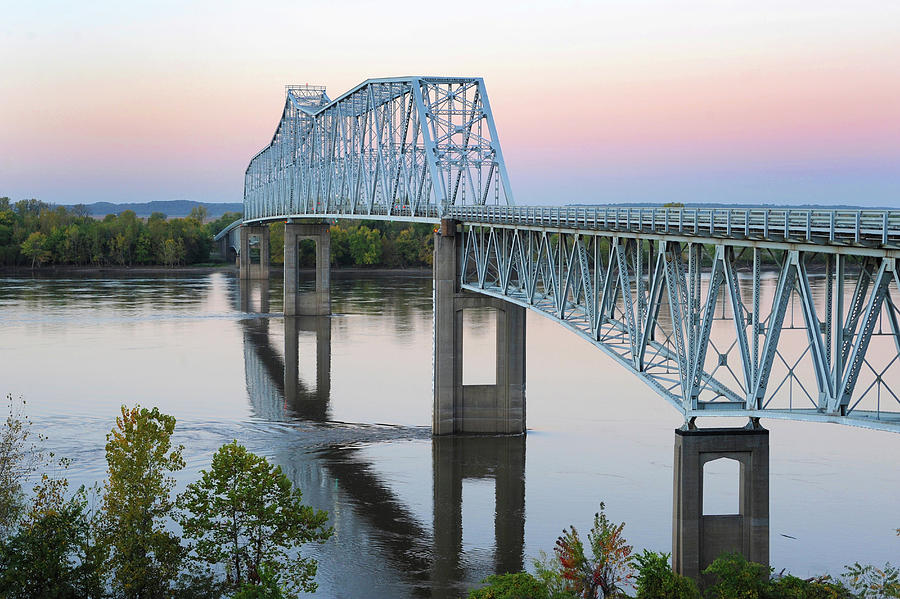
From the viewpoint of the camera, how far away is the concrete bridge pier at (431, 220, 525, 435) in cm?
4850

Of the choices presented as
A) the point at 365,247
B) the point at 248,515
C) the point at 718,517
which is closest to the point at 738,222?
the point at 718,517

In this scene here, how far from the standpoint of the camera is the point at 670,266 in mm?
31328

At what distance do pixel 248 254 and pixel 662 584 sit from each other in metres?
151

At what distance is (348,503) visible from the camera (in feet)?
127

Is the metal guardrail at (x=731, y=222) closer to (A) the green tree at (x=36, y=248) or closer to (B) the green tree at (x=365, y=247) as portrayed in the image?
(B) the green tree at (x=365, y=247)

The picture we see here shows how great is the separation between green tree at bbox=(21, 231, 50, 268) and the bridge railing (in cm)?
15880

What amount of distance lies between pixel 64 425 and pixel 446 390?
1747 centimetres

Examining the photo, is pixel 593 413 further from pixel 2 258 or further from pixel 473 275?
pixel 2 258

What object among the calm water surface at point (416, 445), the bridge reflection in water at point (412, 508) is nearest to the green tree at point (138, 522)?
the calm water surface at point (416, 445)

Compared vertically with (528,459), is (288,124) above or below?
above

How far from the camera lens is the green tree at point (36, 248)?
184 m

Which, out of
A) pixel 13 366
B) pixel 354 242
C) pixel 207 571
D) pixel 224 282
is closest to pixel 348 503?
pixel 207 571

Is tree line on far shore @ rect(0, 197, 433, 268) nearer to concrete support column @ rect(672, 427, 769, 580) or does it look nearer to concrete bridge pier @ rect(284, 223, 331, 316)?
concrete bridge pier @ rect(284, 223, 331, 316)

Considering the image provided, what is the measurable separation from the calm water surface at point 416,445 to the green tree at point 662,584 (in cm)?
655
